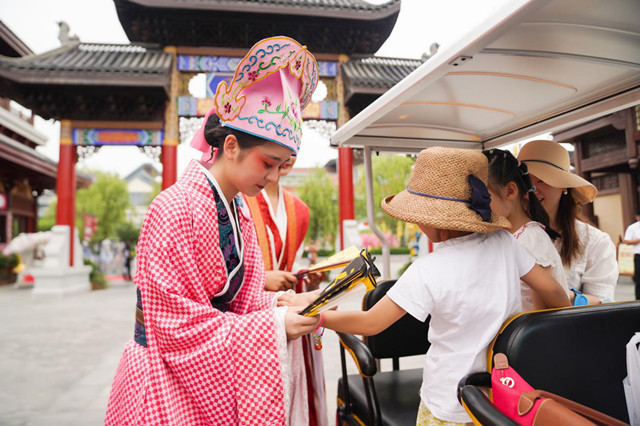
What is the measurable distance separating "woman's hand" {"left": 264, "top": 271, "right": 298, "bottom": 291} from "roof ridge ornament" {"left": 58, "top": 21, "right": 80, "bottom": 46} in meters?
11.8

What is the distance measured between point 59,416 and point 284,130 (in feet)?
10.5

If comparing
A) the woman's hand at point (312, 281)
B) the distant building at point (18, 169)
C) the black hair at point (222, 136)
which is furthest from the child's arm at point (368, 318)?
the distant building at point (18, 169)

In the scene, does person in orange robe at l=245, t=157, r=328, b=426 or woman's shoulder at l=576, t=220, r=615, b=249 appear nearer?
person in orange robe at l=245, t=157, r=328, b=426

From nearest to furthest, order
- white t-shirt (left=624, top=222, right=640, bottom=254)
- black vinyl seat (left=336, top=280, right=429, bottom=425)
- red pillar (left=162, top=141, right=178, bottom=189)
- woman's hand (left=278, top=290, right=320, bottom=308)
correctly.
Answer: woman's hand (left=278, top=290, right=320, bottom=308), black vinyl seat (left=336, top=280, right=429, bottom=425), white t-shirt (left=624, top=222, right=640, bottom=254), red pillar (left=162, top=141, right=178, bottom=189)

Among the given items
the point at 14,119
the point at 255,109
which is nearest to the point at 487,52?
the point at 255,109

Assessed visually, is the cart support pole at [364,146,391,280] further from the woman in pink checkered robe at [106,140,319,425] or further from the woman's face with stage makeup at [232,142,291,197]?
the woman in pink checkered robe at [106,140,319,425]

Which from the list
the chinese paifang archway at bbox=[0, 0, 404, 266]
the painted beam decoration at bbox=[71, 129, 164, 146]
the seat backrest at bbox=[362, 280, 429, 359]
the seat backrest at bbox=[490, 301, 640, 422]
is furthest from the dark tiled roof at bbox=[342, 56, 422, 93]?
the seat backrest at bbox=[490, 301, 640, 422]

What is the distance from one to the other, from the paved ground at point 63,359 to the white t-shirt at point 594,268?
1.97 metres

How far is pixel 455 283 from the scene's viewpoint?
1.23 meters

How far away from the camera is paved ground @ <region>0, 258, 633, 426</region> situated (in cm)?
316

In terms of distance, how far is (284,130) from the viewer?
128 cm

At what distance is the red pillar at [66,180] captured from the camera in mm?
9781

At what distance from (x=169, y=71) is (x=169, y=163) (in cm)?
221

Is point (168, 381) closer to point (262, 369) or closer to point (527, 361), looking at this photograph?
point (262, 369)
